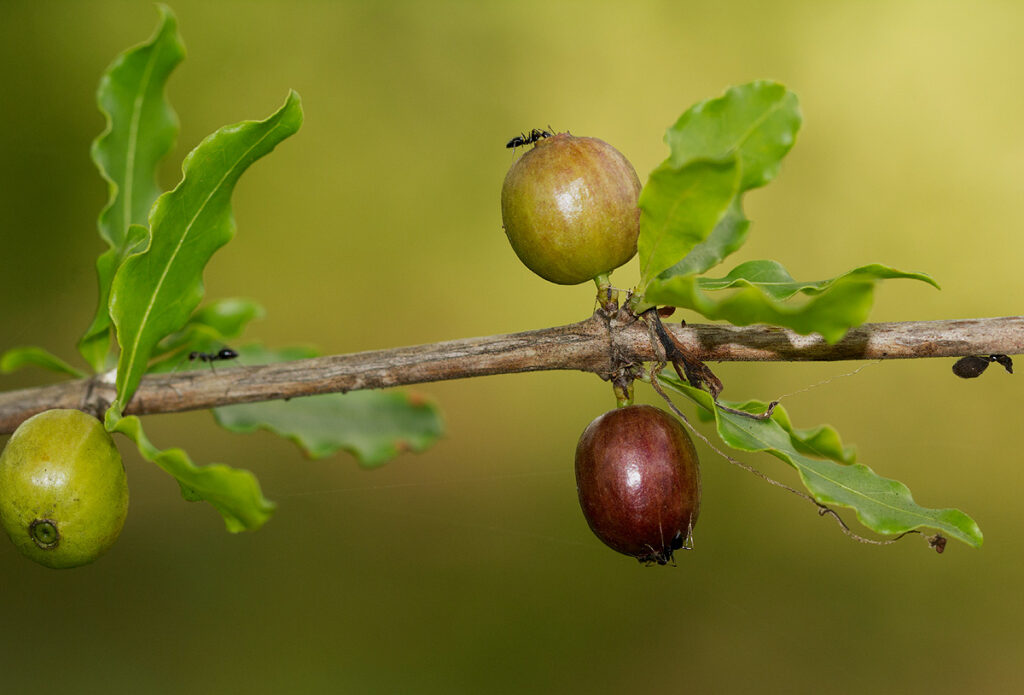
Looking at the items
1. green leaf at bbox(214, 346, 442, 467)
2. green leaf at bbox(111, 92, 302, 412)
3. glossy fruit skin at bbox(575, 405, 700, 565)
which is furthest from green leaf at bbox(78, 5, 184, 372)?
glossy fruit skin at bbox(575, 405, 700, 565)

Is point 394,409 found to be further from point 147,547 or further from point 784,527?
point 784,527

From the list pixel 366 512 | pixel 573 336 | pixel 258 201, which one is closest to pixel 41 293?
pixel 258 201

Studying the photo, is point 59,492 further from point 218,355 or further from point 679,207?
point 679,207

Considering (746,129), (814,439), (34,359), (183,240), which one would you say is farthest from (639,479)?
(34,359)

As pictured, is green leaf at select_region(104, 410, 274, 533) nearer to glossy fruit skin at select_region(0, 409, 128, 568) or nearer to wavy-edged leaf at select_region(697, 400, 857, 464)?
glossy fruit skin at select_region(0, 409, 128, 568)

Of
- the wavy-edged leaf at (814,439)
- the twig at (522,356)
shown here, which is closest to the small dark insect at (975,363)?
the twig at (522,356)

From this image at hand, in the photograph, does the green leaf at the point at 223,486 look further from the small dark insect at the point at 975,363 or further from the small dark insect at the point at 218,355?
the small dark insect at the point at 975,363
